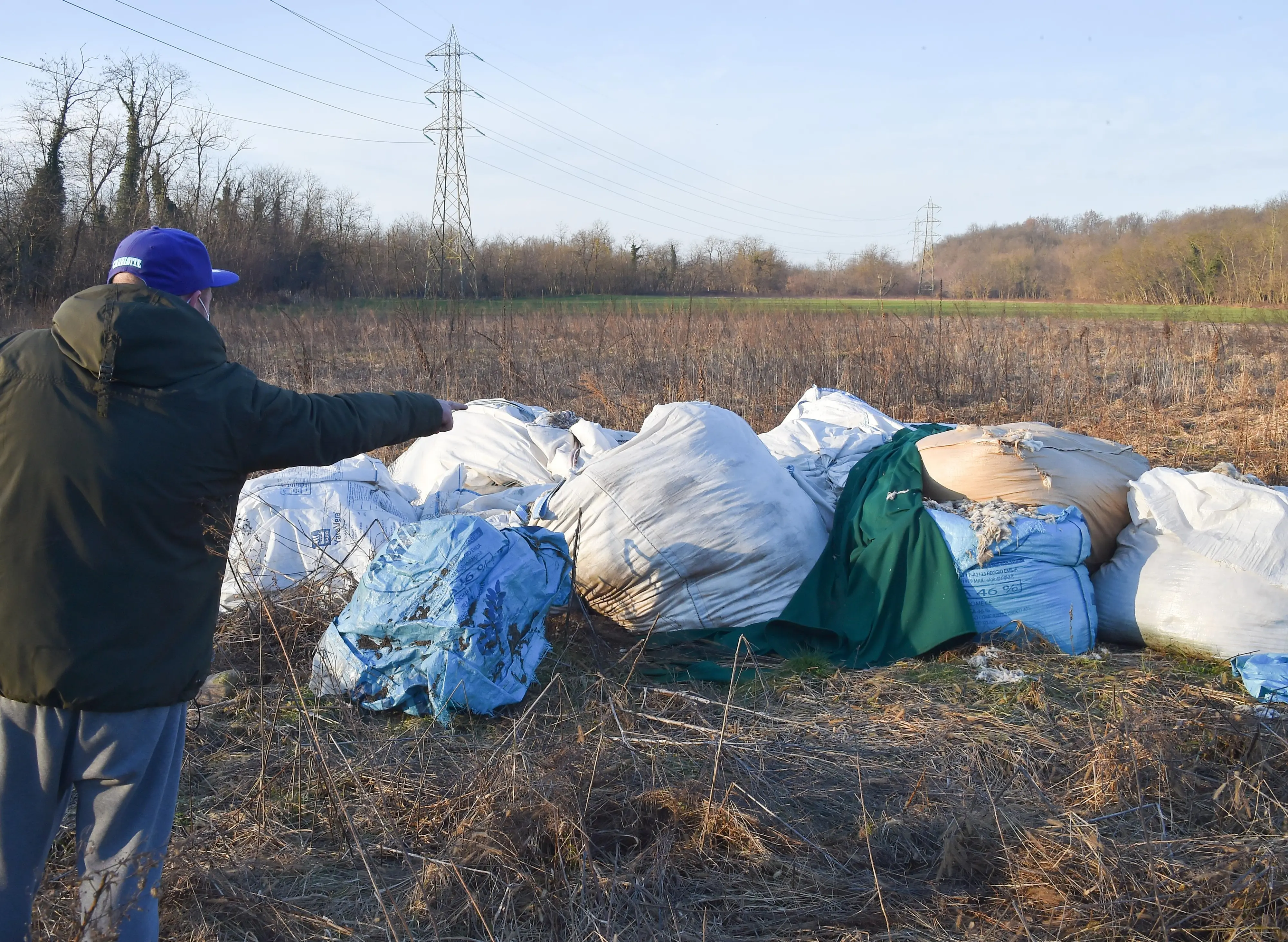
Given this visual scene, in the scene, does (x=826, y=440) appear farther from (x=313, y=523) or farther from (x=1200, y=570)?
(x=313, y=523)

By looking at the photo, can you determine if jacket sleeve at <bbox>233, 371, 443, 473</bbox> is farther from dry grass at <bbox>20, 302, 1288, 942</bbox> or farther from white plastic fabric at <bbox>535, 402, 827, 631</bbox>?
white plastic fabric at <bbox>535, 402, 827, 631</bbox>

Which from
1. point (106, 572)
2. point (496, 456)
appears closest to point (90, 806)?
point (106, 572)

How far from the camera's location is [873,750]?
241 centimetres

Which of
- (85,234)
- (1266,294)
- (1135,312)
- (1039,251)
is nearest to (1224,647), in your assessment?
(1266,294)

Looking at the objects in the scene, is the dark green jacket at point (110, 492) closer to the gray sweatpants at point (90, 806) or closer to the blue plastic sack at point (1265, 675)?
the gray sweatpants at point (90, 806)

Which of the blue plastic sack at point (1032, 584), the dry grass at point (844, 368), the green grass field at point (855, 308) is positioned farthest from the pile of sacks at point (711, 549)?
the green grass field at point (855, 308)

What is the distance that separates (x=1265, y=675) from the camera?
8.95 ft

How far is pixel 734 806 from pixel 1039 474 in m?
1.94

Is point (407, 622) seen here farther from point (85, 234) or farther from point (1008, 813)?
point (85, 234)

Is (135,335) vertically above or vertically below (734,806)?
above

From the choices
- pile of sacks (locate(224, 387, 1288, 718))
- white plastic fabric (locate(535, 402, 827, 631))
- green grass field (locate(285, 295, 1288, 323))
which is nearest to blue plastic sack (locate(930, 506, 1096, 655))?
pile of sacks (locate(224, 387, 1288, 718))

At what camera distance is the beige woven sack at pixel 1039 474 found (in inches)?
128

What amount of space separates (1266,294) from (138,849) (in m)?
14.1

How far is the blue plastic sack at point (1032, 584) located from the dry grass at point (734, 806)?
12cm
